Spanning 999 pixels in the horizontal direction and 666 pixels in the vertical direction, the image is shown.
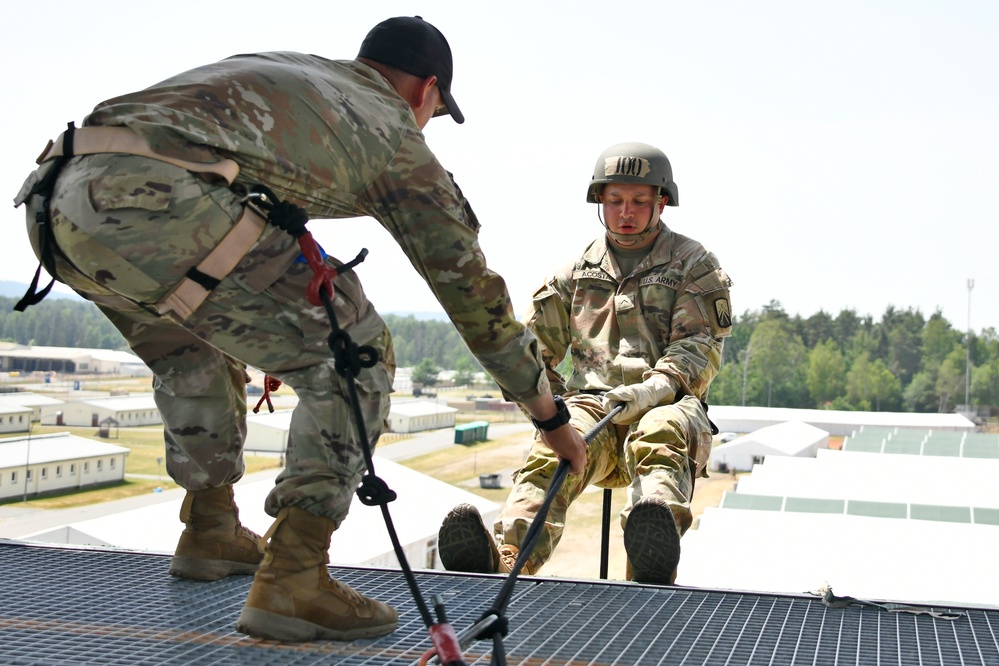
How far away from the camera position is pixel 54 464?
4138 cm

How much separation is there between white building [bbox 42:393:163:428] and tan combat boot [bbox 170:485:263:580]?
6394cm

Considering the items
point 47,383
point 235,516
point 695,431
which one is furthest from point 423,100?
point 47,383

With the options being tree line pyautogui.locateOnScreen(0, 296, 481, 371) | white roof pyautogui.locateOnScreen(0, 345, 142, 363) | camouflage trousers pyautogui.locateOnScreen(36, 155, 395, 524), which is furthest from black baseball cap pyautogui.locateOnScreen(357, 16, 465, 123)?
tree line pyautogui.locateOnScreen(0, 296, 481, 371)

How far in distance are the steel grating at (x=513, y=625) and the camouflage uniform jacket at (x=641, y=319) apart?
5.46 ft

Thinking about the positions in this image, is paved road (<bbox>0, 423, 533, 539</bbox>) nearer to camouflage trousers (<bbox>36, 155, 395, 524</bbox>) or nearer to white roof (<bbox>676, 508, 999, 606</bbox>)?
white roof (<bbox>676, 508, 999, 606</bbox>)

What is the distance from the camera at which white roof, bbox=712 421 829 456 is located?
47.0 metres

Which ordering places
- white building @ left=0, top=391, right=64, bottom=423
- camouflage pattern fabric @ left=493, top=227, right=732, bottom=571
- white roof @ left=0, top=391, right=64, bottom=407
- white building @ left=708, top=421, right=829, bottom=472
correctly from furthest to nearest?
white building @ left=0, top=391, right=64, bottom=423 < white roof @ left=0, top=391, right=64, bottom=407 < white building @ left=708, top=421, right=829, bottom=472 < camouflage pattern fabric @ left=493, top=227, right=732, bottom=571

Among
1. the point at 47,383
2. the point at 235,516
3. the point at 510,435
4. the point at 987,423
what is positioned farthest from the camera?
the point at 47,383

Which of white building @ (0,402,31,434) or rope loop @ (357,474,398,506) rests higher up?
rope loop @ (357,474,398,506)

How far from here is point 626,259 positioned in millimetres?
5523

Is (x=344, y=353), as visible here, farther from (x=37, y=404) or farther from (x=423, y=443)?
(x=423, y=443)

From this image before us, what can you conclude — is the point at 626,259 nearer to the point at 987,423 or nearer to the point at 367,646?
the point at 367,646

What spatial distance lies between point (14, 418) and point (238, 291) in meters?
58.6

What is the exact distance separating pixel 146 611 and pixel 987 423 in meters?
83.3
